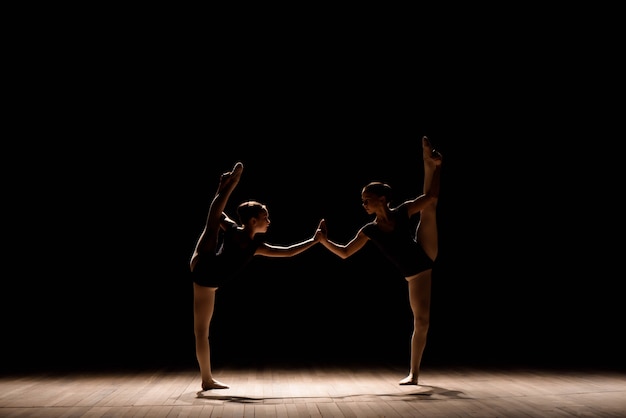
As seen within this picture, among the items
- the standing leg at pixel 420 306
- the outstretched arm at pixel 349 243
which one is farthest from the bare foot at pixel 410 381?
the outstretched arm at pixel 349 243

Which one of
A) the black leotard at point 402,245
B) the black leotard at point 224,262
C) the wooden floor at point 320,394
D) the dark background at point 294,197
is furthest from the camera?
the dark background at point 294,197

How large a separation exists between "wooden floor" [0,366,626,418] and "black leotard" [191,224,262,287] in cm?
64

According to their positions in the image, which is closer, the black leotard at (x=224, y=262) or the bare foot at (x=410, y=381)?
the black leotard at (x=224, y=262)

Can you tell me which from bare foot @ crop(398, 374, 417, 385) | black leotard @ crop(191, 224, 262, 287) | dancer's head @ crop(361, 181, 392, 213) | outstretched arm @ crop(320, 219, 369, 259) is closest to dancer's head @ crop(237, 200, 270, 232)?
black leotard @ crop(191, 224, 262, 287)

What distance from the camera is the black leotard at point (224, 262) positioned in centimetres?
389

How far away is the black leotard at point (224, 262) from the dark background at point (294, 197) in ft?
8.60

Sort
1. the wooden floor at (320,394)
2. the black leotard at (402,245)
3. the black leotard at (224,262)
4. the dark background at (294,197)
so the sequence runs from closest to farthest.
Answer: the wooden floor at (320,394) → the black leotard at (224,262) → the black leotard at (402,245) → the dark background at (294,197)

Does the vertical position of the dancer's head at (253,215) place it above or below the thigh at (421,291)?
above

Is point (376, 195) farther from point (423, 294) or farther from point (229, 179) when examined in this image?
point (229, 179)

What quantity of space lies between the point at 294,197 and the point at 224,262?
3.10 m

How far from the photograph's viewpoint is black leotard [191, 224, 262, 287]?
12.8 feet

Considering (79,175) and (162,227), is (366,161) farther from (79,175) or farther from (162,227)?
(79,175)

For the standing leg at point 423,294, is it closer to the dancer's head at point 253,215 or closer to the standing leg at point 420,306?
the standing leg at point 420,306

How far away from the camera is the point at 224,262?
390 cm
